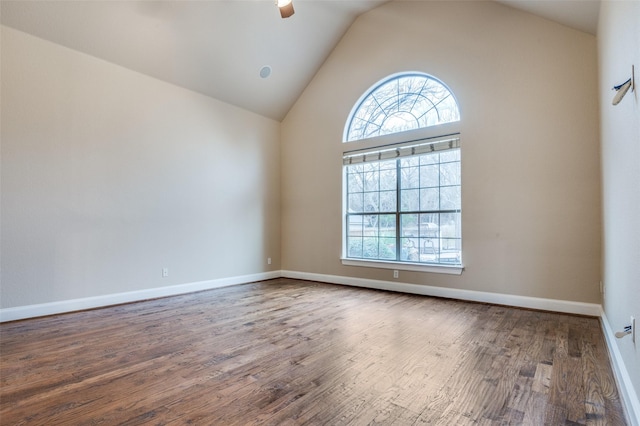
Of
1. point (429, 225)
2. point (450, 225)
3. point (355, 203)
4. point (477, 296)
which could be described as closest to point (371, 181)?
point (355, 203)

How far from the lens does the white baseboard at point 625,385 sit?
1558mm

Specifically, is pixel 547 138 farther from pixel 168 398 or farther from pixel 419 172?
pixel 168 398

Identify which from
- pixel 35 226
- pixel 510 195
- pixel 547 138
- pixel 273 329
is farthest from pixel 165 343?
pixel 547 138

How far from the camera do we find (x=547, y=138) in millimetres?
3725

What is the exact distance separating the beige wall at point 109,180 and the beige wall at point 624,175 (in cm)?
477

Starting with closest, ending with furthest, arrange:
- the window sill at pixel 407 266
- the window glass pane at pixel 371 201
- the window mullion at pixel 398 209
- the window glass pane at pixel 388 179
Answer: the window sill at pixel 407 266
the window mullion at pixel 398 209
the window glass pane at pixel 388 179
the window glass pane at pixel 371 201

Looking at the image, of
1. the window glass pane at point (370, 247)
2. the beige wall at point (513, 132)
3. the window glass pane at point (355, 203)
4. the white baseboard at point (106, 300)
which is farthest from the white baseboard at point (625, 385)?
the white baseboard at point (106, 300)

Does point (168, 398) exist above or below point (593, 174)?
below

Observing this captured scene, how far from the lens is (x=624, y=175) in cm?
194

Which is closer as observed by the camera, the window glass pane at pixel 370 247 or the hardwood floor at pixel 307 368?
the hardwood floor at pixel 307 368

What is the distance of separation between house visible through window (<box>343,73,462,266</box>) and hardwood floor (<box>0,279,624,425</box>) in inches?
49.6

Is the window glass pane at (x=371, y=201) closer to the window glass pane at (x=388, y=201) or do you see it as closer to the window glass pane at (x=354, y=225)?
the window glass pane at (x=388, y=201)

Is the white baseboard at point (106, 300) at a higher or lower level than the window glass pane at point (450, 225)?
lower

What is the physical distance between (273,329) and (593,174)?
147 inches
